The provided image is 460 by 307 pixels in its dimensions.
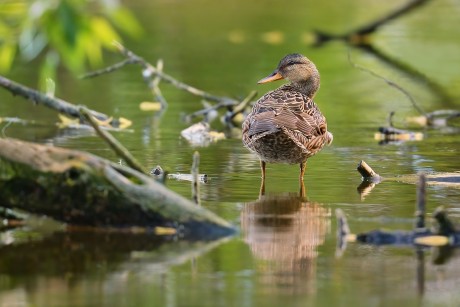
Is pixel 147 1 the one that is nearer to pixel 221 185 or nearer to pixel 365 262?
pixel 221 185

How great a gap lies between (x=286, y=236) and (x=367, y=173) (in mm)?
2378

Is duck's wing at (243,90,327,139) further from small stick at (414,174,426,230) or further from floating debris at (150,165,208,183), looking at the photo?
small stick at (414,174,426,230)

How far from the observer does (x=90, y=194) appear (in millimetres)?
7660

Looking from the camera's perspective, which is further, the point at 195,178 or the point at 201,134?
the point at 201,134

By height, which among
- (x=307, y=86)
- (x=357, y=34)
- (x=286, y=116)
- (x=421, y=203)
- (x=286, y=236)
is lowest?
(x=286, y=236)

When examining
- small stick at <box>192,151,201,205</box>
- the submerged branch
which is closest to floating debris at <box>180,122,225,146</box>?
small stick at <box>192,151,201,205</box>

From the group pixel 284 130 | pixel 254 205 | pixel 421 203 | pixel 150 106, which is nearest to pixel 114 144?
pixel 254 205

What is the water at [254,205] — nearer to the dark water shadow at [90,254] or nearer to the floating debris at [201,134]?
the dark water shadow at [90,254]

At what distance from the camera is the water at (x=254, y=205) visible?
21.2ft

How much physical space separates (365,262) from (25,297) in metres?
1.99

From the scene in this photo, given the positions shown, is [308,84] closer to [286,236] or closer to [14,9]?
[286,236]

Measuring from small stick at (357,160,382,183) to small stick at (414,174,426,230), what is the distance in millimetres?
2553

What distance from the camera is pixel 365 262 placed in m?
7.07

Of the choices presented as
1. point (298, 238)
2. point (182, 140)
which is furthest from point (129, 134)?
point (298, 238)
